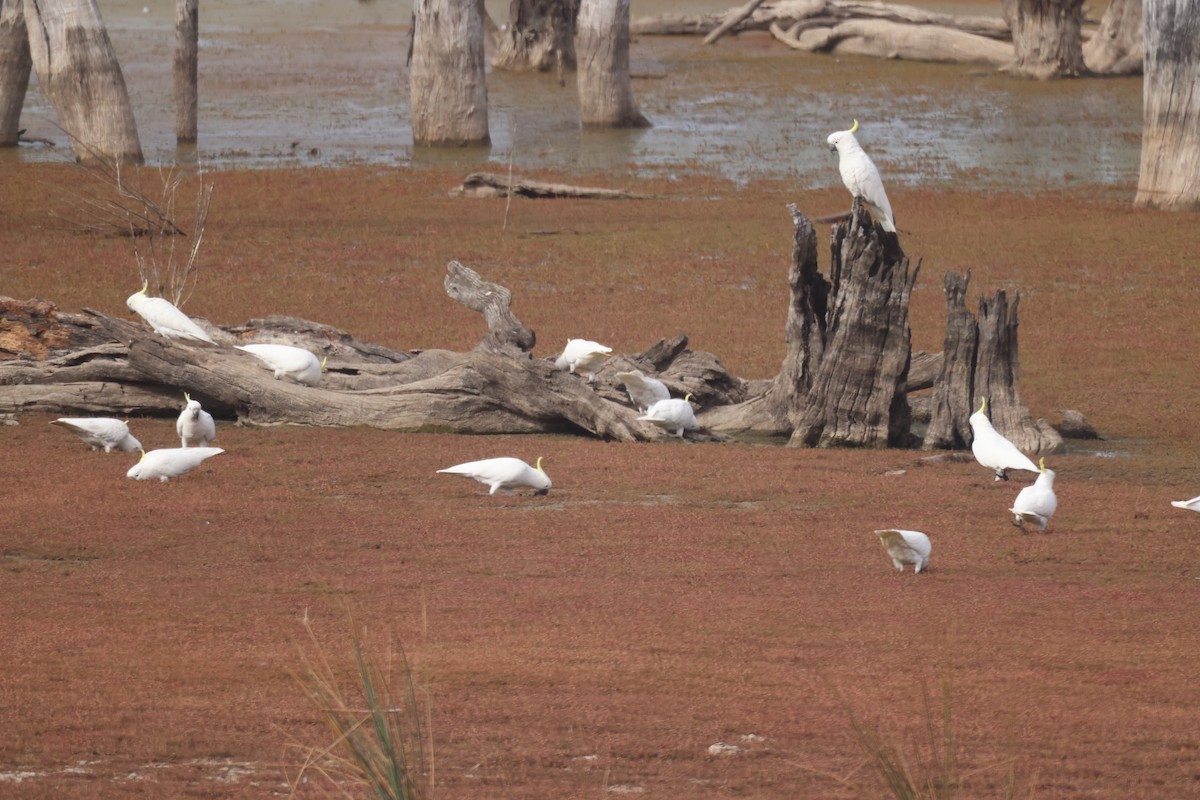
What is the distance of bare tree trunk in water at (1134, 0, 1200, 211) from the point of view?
19.3 metres

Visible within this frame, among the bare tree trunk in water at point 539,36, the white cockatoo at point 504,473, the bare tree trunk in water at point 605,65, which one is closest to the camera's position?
the white cockatoo at point 504,473

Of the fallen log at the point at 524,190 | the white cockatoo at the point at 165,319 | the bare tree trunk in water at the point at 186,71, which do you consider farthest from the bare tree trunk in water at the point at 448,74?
the white cockatoo at the point at 165,319

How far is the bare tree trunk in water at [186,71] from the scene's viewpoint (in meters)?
25.6

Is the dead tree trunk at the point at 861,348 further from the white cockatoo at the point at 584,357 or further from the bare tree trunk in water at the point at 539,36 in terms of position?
the bare tree trunk in water at the point at 539,36

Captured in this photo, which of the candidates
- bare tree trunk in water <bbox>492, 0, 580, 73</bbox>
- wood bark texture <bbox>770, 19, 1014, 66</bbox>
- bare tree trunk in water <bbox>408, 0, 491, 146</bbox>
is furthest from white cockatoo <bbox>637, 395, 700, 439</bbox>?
wood bark texture <bbox>770, 19, 1014, 66</bbox>

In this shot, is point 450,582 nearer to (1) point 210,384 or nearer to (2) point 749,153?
(1) point 210,384

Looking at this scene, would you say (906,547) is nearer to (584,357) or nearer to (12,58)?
(584,357)

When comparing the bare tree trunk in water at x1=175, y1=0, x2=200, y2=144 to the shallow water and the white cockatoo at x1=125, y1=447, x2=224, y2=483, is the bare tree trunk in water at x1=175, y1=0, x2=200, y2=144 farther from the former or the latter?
the white cockatoo at x1=125, y1=447, x2=224, y2=483

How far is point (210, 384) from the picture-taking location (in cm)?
1052

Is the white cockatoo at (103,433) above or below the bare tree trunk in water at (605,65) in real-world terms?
below

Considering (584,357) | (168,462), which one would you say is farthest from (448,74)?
(168,462)

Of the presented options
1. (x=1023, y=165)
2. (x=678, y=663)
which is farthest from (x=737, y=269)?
(x=678, y=663)

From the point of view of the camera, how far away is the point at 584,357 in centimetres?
1116

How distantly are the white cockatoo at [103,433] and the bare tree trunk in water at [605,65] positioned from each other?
1991 centimetres
